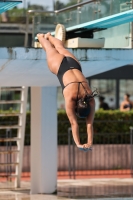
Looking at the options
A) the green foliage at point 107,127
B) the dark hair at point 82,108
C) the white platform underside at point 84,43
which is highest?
the white platform underside at point 84,43

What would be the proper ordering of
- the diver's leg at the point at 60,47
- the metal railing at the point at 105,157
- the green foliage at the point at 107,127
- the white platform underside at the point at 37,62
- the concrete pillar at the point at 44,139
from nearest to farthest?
the diver's leg at the point at 60,47 < the white platform underside at the point at 37,62 < the concrete pillar at the point at 44,139 < the metal railing at the point at 105,157 < the green foliage at the point at 107,127

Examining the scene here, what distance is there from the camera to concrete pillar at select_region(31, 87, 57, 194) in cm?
1541

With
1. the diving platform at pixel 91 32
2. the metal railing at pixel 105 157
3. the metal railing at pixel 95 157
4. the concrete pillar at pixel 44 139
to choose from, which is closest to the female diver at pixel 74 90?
the diving platform at pixel 91 32

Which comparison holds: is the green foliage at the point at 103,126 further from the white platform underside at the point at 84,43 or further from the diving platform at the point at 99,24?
the white platform underside at the point at 84,43

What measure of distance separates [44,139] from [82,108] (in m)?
5.86

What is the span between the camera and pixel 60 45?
1108 cm

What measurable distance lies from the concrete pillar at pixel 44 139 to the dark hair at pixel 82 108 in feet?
18.4

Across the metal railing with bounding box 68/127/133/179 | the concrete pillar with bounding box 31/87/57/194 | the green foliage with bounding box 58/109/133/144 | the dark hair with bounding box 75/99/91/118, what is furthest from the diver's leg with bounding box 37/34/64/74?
the green foliage with bounding box 58/109/133/144

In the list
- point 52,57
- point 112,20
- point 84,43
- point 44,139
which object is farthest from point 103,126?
point 52,57

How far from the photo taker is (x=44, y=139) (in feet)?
50.7

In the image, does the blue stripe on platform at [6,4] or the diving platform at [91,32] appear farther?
the diving platform at [91,32]

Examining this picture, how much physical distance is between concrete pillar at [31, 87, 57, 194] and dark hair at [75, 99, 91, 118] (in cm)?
560

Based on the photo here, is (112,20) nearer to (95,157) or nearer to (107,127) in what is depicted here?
(95,157)

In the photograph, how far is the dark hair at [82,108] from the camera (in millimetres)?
9680
